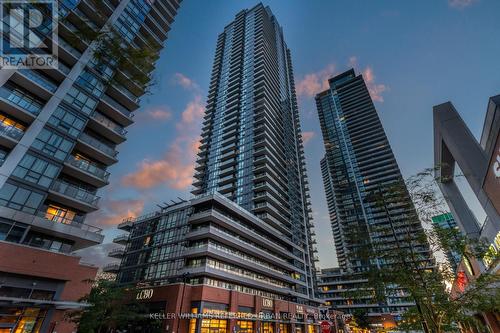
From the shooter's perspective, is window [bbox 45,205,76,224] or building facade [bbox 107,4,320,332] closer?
window [bbox 45,205,76,224]

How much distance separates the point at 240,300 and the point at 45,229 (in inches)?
1211

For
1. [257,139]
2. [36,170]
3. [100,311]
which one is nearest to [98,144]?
[36,170]

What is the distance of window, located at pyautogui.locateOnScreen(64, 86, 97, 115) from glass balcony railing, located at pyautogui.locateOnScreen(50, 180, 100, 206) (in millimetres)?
9503

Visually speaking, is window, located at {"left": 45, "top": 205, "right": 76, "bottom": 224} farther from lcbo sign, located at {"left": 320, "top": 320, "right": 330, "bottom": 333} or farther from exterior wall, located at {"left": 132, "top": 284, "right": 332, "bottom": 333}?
lcbo sign, located at {"left": 320, "top": 320, "right": 330, "bottom": 333}

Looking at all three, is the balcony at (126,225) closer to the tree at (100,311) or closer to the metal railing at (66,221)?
the tree at (100,311)

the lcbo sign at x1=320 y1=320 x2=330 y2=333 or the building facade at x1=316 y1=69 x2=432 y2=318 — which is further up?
the building facade at x1=316 y1=69 x2=432 y2=318

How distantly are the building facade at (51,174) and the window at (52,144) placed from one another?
0.09 meters

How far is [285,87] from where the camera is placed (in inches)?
4203

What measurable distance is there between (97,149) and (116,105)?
26.3ft

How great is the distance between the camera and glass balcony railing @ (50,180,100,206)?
85.8 feet

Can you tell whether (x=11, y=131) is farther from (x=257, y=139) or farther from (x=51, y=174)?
(x=257, y=139)

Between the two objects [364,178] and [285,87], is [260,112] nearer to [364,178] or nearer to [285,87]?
[285,87]

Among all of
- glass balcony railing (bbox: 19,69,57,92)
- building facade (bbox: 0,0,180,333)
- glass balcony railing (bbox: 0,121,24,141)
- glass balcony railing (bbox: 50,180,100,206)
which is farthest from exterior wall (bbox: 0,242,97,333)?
glass balcony railing (bbox: 19,69,57,92)

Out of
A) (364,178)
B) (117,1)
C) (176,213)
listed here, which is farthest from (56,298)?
(364,178)
